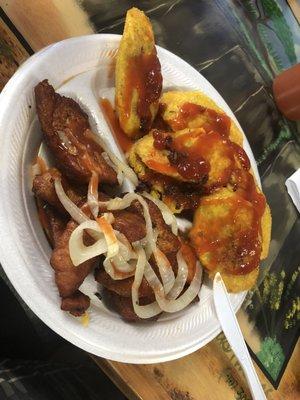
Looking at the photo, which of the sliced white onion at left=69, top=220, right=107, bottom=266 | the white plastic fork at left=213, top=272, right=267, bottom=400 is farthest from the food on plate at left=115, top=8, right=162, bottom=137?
the white plastic fork at left=213, top=272, right=267, bottom=400

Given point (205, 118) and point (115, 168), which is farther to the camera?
point (205, 118)

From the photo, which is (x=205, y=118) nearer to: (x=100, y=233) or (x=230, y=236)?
(x=230, y=236)

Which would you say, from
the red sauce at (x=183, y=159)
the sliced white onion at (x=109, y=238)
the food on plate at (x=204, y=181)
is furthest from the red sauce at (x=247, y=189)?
the sliced white onion at (x=109, y=238)

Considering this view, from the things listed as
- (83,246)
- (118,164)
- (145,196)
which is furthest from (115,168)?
(83,246)

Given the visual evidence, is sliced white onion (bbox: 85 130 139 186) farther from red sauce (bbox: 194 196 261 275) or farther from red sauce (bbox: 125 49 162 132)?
red sauce (bbox: 194 196 261 275)

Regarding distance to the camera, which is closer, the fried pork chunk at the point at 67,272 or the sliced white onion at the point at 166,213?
the fried pork chunk at the point at 67,272

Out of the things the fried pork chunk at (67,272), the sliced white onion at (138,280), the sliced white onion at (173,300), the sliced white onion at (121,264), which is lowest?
the sliced white onion at (173,300)

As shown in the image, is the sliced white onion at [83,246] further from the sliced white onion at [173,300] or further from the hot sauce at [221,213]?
A: the hot sauce at [221,213]
